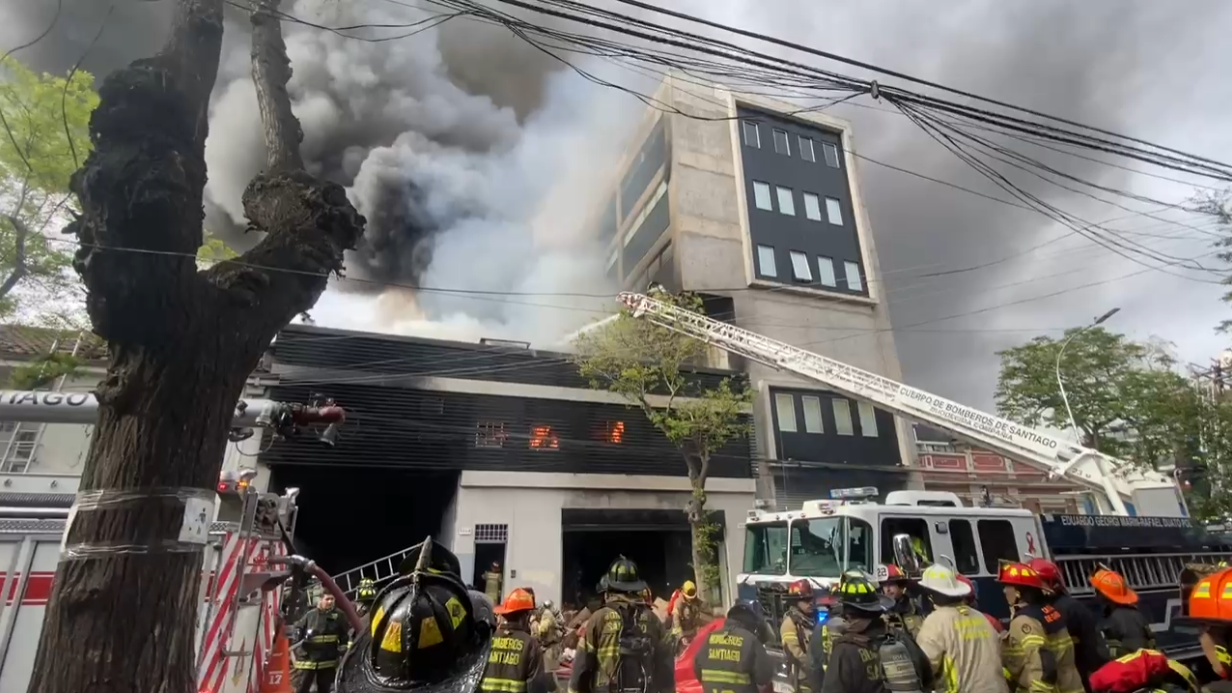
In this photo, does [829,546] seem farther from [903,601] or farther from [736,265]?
[736,265]

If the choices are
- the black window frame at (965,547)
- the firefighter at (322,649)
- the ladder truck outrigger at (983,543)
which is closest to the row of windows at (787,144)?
the ladder truck outrigger at (983,543)

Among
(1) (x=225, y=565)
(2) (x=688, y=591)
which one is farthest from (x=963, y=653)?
(1) (x=225, y=565)

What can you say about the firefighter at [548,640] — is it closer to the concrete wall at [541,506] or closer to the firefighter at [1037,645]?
the concrete wall at [541,506]

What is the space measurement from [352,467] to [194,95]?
11784 millimetres

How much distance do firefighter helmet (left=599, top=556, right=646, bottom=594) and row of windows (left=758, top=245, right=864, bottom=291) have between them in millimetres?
19166

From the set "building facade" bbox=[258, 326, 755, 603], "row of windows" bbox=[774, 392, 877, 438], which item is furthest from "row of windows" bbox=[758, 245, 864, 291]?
"building facade" bbox=[258, 326, 755, 603]

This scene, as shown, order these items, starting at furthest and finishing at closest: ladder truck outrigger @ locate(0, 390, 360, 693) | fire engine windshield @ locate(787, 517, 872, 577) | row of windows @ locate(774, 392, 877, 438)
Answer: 1. row of windows @ locate(774, 392, 877, 438)
2. fire engine windshield @ locate(787, 517, 872, 577)
3. ladder truck outrigger @ locate(0, 390, 360, 693)

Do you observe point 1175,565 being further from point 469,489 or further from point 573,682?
point 469,489

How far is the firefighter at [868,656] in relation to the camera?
3.19m

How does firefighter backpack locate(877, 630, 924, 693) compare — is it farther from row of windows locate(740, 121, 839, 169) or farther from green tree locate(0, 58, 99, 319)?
row of windows locate(740, 121, 839, 169)

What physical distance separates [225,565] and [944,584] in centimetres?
520

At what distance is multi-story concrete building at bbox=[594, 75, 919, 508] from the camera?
19.9 m

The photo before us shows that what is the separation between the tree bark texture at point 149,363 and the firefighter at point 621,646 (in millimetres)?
2566

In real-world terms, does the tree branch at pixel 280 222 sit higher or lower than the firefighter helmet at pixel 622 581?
higher
